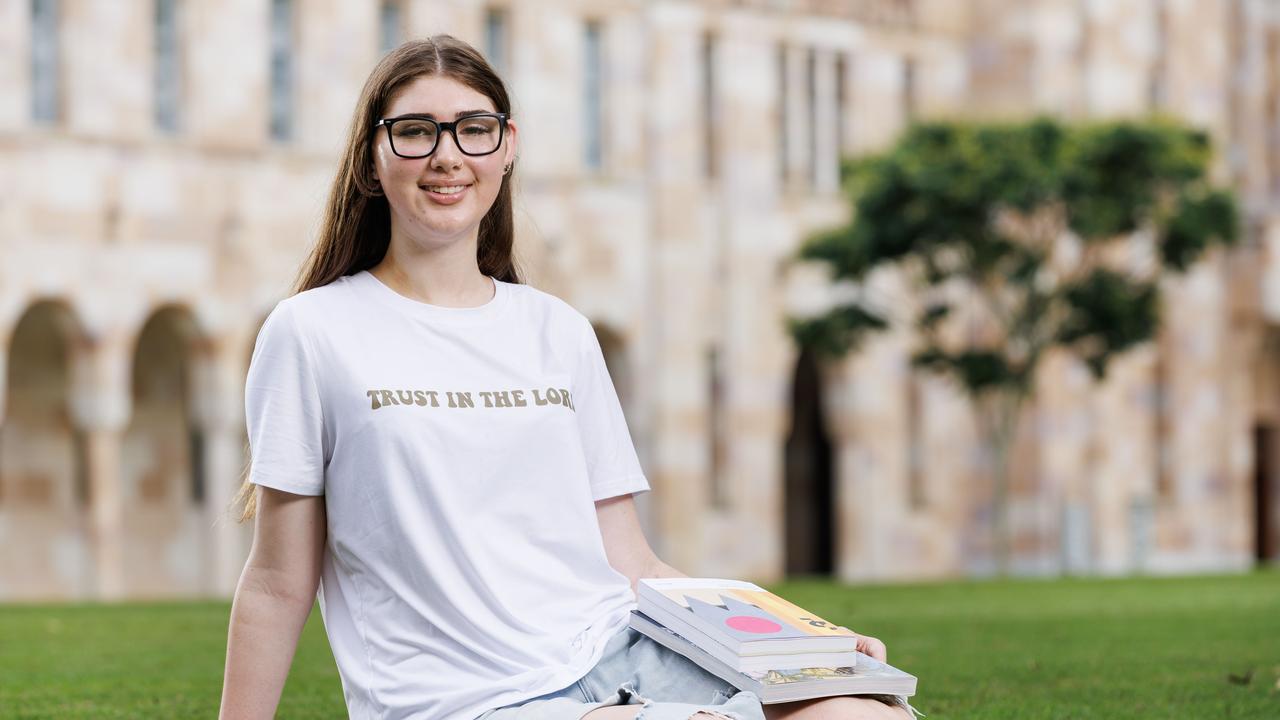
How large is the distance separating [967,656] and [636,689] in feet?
25.7

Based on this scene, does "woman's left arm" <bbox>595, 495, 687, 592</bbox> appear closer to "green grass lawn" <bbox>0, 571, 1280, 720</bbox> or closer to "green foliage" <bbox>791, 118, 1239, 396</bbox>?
"green grass lawn" <bbox>0, 571, 1280, 720</bbox>

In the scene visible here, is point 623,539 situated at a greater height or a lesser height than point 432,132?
lesser

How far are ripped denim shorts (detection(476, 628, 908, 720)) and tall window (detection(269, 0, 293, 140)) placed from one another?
1134 inches

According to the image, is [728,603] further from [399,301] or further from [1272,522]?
[1272,522]

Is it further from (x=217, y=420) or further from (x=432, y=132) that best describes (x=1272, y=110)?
(x=432, y=132)

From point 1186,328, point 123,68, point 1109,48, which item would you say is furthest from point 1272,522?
point 123,68

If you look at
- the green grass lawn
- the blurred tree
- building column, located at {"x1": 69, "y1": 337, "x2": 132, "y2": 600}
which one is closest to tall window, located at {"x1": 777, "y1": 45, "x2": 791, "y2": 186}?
the blurred tree

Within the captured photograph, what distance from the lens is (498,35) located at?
34.1 meters

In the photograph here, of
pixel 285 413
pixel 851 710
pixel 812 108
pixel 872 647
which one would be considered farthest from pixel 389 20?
pixel 851 710

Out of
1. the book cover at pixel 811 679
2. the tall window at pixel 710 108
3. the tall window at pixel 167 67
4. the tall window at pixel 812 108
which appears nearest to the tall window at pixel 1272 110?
the tall window at pixel 812 108

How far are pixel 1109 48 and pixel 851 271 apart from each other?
39.7 ft

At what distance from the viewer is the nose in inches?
157

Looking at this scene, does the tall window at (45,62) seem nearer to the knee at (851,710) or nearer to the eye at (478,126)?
the eye at (478,126)

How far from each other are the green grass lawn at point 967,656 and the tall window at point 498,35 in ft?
48.2
